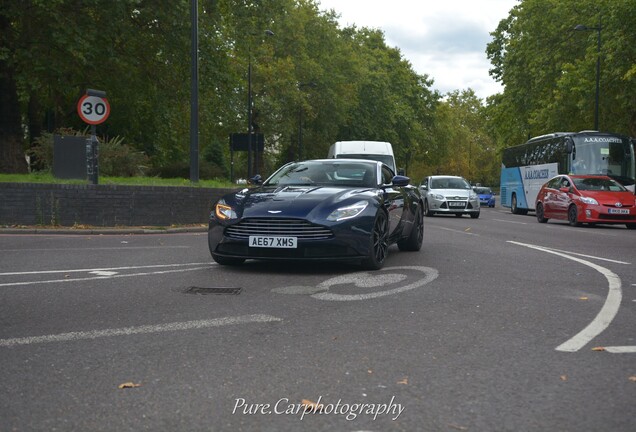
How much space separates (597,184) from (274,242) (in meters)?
17.0

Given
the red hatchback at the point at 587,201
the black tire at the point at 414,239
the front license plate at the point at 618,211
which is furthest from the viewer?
the red hatchback at the point at 587,201

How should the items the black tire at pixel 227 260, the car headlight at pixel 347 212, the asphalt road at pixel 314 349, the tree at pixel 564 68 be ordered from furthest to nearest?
1. the tree at pixel 564 68
2. the black tire at pixel 227 260
3. the car headlight at pixel 347 212
4. the asphalt road at pixel 314 349

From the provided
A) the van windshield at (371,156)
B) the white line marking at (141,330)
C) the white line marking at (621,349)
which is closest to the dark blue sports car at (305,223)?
the white line marking at (141,330)

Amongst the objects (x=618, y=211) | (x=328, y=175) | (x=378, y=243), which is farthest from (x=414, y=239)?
(x=618, y=211)

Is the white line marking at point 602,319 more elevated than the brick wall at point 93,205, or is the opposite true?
the brick wall at point 93,205

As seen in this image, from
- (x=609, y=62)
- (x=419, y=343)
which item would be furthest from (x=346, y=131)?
(x=419, y=343)

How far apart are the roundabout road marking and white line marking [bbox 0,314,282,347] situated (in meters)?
1.13

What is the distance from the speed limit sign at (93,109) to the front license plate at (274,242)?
838 centimetres

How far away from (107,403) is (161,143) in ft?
114

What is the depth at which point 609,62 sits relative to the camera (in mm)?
32656

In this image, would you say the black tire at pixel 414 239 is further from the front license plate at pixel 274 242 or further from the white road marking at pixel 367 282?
the front license plate at pixel 274 242

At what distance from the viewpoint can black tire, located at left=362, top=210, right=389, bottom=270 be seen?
8.22m

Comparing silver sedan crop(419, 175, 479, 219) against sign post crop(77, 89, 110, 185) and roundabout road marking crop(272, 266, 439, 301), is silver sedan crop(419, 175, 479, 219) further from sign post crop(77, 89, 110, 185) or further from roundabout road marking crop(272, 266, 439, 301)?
roundabout road marking crop(272, 266, 439, 301)

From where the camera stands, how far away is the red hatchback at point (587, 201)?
2077 cm
